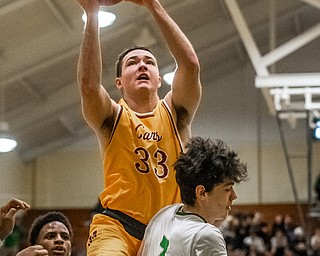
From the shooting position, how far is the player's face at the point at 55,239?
4.25 metres

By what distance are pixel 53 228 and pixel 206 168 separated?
4.87 ft

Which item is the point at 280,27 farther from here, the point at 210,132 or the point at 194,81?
the point at 194,81

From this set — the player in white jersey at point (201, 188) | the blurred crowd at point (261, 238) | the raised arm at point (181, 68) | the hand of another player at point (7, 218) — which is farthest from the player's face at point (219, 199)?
the blurred crowd at point (261, 238)

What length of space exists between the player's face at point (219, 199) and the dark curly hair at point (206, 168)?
0.07 ft

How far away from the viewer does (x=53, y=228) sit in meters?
4.38

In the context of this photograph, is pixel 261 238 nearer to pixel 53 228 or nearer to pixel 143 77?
pixel 53 228

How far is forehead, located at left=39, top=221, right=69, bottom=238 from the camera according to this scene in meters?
4.36

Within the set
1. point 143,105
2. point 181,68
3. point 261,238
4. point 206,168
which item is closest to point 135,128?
point 143,105

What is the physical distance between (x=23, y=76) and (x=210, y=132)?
6253 mm

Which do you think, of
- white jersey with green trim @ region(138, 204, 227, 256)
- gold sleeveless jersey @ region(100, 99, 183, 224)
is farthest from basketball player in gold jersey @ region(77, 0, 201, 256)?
white jersey with green trim @ region(138, 204, 227, 256)

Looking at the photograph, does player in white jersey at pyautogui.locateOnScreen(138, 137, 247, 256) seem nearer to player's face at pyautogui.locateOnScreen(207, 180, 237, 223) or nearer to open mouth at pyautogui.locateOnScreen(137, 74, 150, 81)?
player's face at pyautogui.locateOnScreen(207, 180, 237, 223)

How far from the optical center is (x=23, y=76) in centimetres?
1346

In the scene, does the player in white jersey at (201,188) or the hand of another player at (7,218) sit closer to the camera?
the player in white jersey at (201,188)

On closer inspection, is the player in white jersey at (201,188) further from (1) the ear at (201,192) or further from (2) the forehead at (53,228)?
(2) the forehead at (53,228)
